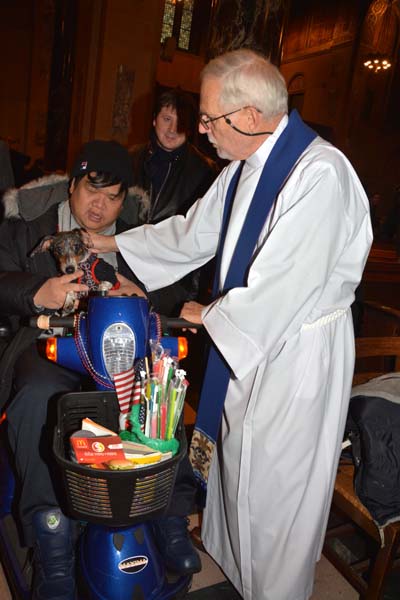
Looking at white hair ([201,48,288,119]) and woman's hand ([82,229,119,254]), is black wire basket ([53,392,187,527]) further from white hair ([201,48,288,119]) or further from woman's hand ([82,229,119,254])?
white hair ([201,48,288,119])

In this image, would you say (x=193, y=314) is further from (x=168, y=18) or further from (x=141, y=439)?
(x=168, y=18)

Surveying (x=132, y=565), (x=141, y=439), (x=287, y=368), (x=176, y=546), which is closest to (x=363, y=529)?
(x=176, y=546)

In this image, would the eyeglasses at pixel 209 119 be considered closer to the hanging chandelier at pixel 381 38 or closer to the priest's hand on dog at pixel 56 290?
the priest's hand on dog at pixel 56 290

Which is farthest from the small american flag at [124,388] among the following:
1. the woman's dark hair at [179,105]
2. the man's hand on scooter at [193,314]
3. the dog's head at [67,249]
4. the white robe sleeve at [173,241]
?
the woman's dark hair at [179,105]

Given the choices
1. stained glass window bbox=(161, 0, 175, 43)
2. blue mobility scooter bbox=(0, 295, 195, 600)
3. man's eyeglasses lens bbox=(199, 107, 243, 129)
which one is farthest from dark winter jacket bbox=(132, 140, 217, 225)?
stained glass window bbox=(161, 0, 175, 43)

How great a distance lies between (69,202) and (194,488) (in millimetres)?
1408

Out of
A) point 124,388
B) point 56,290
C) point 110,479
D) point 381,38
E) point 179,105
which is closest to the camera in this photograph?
point 110,479

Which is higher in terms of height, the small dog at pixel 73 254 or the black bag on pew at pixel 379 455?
the small dog at pixel 73 254

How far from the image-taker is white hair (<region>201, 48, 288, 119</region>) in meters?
1.73

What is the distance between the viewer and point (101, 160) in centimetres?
217

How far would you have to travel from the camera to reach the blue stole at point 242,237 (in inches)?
73.7

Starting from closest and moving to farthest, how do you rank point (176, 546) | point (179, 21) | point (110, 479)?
point (110, 479) < point (176, 546) < point (179, 21)

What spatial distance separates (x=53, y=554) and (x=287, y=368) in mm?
1080

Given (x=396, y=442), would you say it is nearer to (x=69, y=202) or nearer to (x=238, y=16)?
(x=69, y=202)
